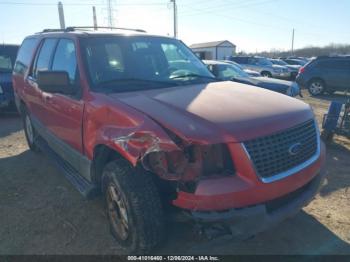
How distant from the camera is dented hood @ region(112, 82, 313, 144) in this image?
7.75 ft

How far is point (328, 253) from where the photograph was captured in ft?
9.93

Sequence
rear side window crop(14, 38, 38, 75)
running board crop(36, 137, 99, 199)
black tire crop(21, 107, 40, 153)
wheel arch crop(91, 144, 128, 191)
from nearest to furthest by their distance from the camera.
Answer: wheel arch crop(91, 144, 128, 191) → running board crop(36, 137, 99, 199) → rear side window crop(14, 38, 38, 75) → black tire crop(21, 107, 40, 153)

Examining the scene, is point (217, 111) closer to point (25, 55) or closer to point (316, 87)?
point (25, 55)

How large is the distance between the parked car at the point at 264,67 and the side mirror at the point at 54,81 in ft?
63.9

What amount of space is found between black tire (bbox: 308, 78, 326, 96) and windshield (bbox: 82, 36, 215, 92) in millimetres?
12421

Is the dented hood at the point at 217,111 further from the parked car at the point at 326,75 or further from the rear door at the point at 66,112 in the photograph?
the parked car at the point at 326,75

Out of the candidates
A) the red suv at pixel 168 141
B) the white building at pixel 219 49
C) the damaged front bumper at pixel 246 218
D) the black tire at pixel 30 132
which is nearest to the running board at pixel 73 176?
the red suv at pixel 168 141

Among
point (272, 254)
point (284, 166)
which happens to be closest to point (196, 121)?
point (284, 166)

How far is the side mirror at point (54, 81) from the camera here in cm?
317

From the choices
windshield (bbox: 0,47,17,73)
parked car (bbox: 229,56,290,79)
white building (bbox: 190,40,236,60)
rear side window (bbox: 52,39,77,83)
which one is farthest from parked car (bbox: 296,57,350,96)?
white building (bbox: 190,40,236,60)

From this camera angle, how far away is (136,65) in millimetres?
3604

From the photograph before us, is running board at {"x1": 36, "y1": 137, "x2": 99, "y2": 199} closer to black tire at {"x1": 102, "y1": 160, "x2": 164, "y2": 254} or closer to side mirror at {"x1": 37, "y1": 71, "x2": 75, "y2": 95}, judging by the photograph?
black tire at {"x1": 102, "y1": 160, "x2": 164, "y2": 254}

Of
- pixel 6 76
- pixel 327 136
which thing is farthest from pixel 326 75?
pixel 6 76

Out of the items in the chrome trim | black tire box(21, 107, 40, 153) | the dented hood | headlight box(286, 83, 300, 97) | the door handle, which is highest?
the dented hood
